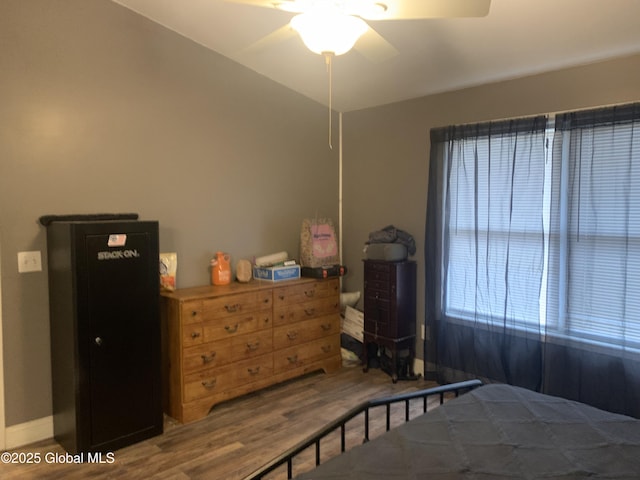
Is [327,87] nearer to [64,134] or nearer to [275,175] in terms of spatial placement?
[275,175]

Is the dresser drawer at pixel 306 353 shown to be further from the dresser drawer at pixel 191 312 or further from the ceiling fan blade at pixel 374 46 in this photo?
the ceiling fan blade at pixel 374 46

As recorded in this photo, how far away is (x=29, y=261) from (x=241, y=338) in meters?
1.49

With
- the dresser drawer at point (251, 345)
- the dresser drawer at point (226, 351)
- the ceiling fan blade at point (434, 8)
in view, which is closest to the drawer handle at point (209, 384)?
the dresser drawer at point (226, 351)

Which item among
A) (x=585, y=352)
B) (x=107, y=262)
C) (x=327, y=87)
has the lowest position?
(x=585, y=352)

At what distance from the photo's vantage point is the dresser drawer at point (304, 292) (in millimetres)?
3873

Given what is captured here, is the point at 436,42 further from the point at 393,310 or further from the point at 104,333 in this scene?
the point at 104,333

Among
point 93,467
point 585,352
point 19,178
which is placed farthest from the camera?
point 585,352

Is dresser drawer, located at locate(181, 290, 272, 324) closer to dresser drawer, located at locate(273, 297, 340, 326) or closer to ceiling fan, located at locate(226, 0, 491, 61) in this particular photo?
dresser drawer, located at locate(273, 297, 340, 326)

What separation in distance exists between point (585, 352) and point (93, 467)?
10.3 ft

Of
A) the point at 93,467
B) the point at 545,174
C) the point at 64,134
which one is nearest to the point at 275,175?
the point at 64,134

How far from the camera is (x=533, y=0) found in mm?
2561

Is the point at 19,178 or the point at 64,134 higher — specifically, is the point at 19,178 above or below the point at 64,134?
below

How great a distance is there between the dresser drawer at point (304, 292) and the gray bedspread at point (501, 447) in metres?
1.90

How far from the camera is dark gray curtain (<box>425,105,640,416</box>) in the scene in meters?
3.04
